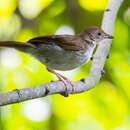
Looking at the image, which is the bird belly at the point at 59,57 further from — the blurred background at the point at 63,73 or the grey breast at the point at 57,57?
the blurred background at the point at 63,73

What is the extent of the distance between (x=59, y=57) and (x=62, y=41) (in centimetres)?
4

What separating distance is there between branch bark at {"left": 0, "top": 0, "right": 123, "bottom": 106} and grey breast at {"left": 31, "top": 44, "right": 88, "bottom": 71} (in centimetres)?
4

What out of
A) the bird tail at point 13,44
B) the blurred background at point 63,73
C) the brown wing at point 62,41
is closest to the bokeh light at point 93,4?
the blurred background at point 63,73

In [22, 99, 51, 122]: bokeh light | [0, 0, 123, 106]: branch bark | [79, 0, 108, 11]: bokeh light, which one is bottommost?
[22, 99, 51, 122]: bokeh light

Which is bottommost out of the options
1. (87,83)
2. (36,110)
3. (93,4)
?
(36,110)

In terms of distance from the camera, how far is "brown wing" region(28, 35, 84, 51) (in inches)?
21.4

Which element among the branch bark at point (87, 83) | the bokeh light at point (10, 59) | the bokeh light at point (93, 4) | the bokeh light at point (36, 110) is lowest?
the bokeh light at point (36, 110)

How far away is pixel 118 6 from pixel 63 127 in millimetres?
352

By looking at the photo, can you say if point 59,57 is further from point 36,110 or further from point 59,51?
point 36,110

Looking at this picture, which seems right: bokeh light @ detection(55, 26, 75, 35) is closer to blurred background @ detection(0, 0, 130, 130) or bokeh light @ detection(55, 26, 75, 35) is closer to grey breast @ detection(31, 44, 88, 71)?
blurred background @ detection(0, 0, 130, 130)

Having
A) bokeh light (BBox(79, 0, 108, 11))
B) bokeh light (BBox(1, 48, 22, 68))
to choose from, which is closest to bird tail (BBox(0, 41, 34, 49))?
bokeh light (BBox(1, 48, 22, 68))

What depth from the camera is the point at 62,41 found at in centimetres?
57

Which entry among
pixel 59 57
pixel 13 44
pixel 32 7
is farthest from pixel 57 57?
pixel 32 7

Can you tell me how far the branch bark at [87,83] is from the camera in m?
0.44
